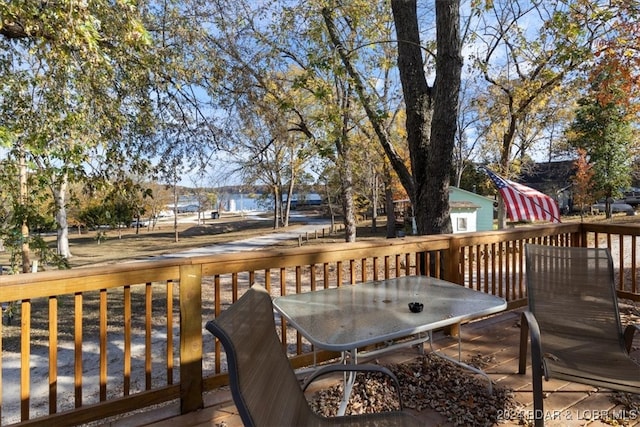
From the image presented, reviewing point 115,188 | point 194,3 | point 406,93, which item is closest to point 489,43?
point 406,93

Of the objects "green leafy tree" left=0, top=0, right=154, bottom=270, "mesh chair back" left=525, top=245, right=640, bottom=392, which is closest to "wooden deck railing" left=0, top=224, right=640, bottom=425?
"mesh chair back" left=525, top=245, right=640, bottom=392

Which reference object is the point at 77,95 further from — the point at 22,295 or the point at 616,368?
the point at 616,368

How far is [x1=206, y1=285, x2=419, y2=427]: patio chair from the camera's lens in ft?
3.28

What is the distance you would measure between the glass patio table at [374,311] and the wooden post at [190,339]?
1.76ft

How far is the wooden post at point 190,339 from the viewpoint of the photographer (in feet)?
7.53

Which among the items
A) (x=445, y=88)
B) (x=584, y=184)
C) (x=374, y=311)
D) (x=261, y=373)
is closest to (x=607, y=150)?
(x=584, y=184)

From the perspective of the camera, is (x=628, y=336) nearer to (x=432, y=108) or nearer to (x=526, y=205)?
(x=432, y=108)

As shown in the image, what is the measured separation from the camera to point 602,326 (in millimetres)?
2543

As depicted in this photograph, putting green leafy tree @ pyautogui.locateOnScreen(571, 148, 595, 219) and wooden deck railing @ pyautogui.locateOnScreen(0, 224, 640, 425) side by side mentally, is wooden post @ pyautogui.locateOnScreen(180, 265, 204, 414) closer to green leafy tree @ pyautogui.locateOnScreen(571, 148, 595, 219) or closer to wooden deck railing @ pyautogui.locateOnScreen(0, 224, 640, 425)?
wooden deck railing @ pyautogui.locateOnScreen(0, 224, 640, 425)

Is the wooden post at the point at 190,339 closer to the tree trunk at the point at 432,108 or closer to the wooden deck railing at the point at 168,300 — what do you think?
the wooden deck railing at the point at 168,300

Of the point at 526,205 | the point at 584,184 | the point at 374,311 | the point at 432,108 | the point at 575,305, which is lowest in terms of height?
the point at 575,305

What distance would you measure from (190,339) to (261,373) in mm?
1319

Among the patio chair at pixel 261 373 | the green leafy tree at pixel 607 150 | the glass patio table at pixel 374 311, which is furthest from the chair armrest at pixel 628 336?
the green leafy tree at pixel 607 150

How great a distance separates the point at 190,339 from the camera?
91.3 inches
